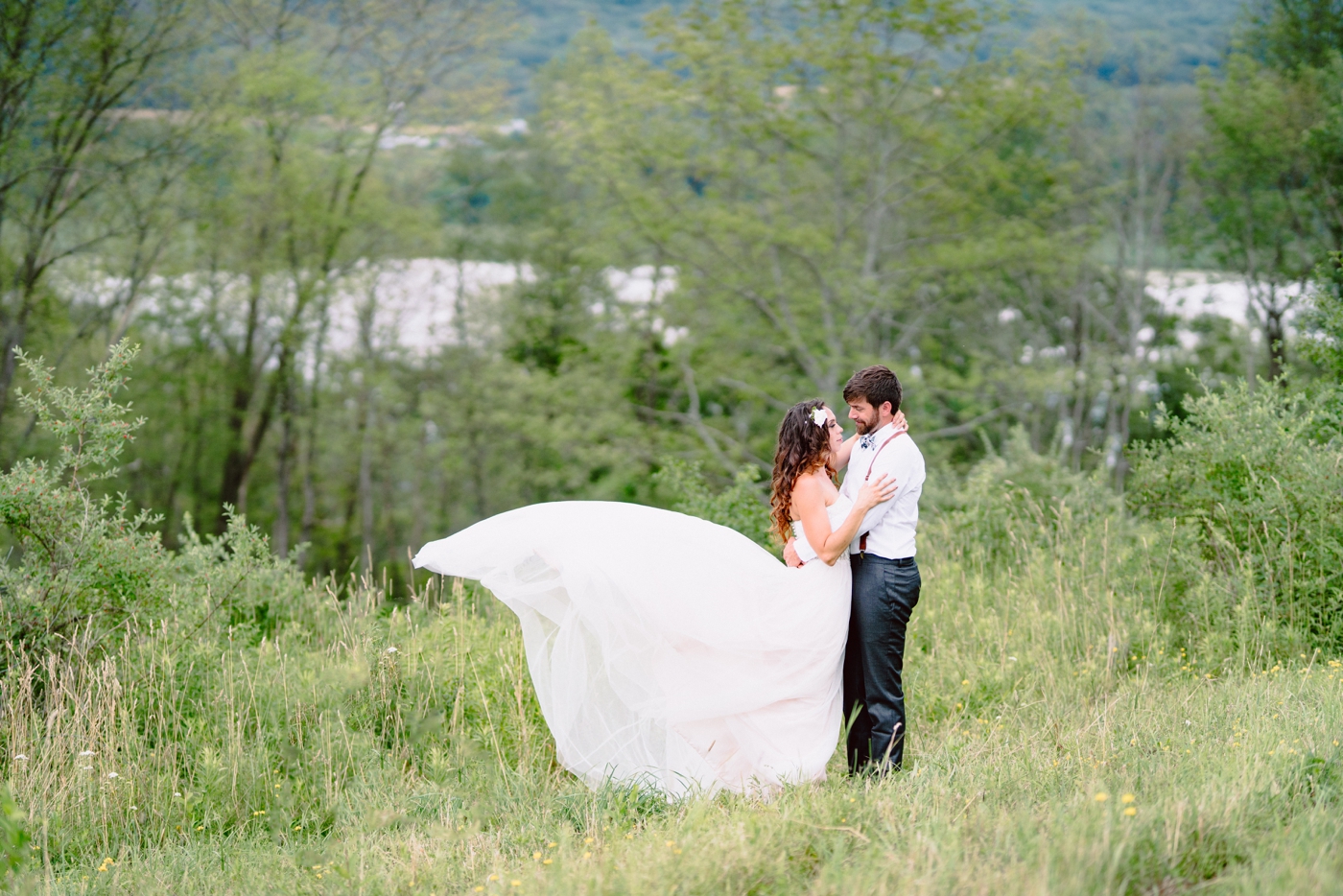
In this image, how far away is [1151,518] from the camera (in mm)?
8125

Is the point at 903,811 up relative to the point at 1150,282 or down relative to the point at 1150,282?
down

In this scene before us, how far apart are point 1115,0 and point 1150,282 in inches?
387

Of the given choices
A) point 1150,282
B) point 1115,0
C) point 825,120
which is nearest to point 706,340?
point 825,120

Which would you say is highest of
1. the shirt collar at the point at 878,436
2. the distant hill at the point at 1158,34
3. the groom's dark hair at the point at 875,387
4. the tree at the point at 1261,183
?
the distant hill at the point at 1158,34

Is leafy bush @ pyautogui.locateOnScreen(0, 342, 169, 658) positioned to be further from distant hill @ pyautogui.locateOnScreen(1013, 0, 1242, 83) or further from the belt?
distant hill @ pyautogui.locateOnScreen(1013, 0, 1242, 83)

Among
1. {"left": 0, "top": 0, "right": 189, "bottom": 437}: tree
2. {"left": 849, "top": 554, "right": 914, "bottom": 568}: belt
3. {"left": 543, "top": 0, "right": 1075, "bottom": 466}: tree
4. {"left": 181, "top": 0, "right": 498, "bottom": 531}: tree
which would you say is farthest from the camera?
{"left": 181, "top": 0, "right": 498, "bottom": 531}: tree

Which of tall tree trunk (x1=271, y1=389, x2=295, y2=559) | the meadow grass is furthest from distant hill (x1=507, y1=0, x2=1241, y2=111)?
the meadow grass

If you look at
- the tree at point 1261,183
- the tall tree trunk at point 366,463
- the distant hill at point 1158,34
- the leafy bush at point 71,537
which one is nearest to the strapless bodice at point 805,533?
the leafy bush at point 71,537

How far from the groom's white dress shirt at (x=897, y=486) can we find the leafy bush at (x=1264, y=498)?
10.9 feet

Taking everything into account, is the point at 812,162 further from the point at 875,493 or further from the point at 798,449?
the point at 875,493

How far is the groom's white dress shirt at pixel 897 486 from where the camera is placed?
4.84m

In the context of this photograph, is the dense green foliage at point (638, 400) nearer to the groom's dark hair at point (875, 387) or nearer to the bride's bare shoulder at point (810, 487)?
the bride's bare shoulder at point (810, 487)

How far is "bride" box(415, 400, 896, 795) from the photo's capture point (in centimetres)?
493

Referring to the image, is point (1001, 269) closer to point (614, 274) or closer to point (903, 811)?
point (614, 274)
